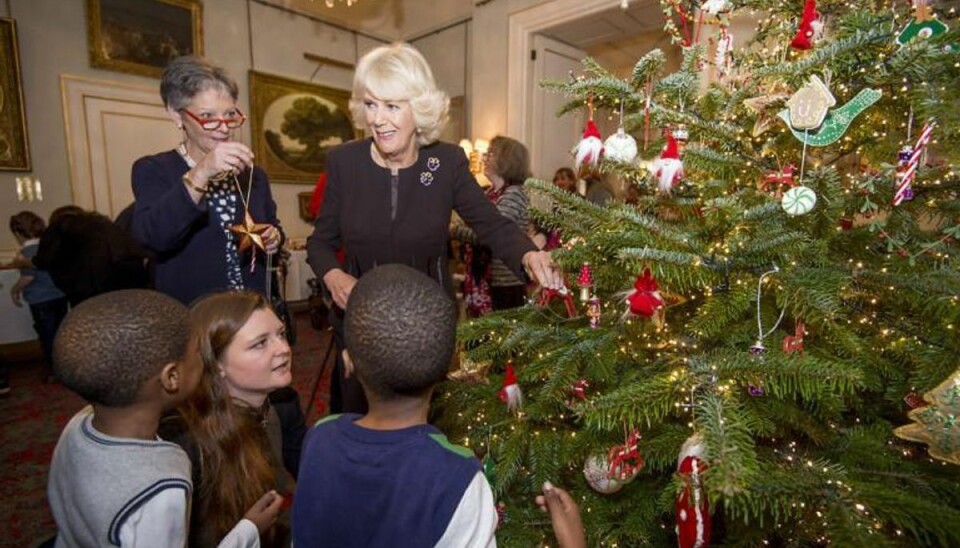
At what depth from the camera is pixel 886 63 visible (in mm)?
914

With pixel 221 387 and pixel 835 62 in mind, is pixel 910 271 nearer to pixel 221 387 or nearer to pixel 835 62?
pixel 835 62

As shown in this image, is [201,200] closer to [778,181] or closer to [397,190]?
[397,190]

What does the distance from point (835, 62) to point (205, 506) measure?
1.86m

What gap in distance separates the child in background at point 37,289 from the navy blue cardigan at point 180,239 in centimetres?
413

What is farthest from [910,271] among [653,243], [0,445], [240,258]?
[0,445]

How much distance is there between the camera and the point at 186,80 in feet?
5.17

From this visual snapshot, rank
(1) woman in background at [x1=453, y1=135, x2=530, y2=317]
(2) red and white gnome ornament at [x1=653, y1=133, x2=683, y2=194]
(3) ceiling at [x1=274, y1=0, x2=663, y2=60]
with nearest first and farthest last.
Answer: (2) red and white gnome ornament at [x1=653, y1=133, x2=683, y2=194] < (1) woman in background at [x1=453, y1=135, x2=530, y2=317] < (3) ceiling at [x1=274, y1=0, x2=663, y2=60]

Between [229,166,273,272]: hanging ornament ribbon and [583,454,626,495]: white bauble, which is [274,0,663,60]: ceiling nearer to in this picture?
[229,166,273,272]: hanging ornament ribbon

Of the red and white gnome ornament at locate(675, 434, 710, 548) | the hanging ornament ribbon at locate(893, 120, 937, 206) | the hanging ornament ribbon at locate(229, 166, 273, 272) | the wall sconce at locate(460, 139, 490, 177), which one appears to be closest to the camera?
the red and white gnome ornament at locate(675, 434, 710, 548)

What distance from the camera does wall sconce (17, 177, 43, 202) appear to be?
17.4ft

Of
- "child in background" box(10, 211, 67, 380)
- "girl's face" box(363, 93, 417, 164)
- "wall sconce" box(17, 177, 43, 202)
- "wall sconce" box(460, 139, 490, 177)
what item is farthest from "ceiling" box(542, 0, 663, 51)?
"wall sconce" box(17, 177, 43, 202)

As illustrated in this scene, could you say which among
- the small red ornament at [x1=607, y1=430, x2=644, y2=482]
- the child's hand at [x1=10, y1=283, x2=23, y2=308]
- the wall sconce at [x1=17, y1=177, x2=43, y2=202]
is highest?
the wall sconce at [x1=17, y1=177, x2=43, y2=202]

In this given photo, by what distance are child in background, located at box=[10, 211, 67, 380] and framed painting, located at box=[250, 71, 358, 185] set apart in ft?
9.15

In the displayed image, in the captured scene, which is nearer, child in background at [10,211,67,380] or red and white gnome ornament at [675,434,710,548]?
red and white gnome ornament at [675,434,710,548]
